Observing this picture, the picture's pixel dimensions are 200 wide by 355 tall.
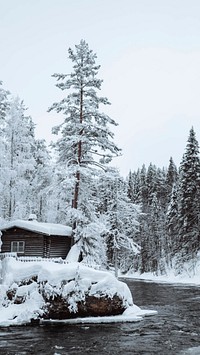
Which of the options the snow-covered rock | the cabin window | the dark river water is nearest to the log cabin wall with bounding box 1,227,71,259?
the cabin window

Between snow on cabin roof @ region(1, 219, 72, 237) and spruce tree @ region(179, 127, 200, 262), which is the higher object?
spruce tree @ region(179, 127, 200, 262)

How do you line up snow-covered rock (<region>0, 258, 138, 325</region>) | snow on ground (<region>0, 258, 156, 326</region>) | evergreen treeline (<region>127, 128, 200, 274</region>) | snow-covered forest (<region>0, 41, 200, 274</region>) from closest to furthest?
1. snow on ground (<region>0, 258, 156, 326</region>)
2. snow-covered rock (<region>0, 258, 138, 325</region>)
3. snow-covered forest (<region>0, 41, 200, 274</region>)
4. evergreen treeline (<region>127, 128, 200, 274</region>)

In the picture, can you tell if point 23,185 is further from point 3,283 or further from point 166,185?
point 166,185

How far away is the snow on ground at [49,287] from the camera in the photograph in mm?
18047

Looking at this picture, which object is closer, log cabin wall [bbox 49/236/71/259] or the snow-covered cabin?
the snow-covered cabin

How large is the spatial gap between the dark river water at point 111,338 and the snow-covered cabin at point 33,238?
1299 centimetres

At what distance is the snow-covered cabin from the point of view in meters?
29.9

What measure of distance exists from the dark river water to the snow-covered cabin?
1299 centimetres

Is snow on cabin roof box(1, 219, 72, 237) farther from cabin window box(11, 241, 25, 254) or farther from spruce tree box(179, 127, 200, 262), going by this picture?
spruce tree box(179, 127, 200, 262)

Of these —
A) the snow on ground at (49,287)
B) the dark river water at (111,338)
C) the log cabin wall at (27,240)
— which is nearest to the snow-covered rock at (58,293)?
the snow on ground at (49,287)

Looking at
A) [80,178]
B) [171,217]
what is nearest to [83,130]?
[80,178]

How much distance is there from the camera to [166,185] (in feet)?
259

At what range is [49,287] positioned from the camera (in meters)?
18.5

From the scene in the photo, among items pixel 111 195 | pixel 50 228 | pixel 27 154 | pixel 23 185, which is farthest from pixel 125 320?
pixel 111 195
